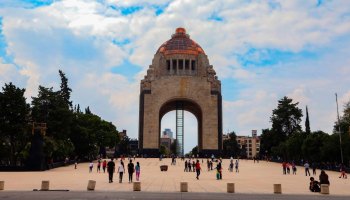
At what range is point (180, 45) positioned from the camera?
78.4 m

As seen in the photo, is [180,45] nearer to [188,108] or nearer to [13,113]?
[188,108]

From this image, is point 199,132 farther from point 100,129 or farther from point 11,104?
point 11,104

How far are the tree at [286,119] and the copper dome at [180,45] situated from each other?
19.1 m

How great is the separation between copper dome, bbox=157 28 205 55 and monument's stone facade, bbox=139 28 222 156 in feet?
0.64

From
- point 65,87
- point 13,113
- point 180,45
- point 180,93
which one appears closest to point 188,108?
point 180,93

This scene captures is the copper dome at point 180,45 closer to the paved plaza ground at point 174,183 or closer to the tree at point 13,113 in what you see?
the tree at point 13,113

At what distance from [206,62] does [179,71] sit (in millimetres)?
5910

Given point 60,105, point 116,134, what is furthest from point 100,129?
point 60,105

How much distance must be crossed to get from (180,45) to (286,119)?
81.4 feet

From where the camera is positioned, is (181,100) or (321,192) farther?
(181,100)

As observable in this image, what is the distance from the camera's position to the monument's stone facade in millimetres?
71062

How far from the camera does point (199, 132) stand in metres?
79.1

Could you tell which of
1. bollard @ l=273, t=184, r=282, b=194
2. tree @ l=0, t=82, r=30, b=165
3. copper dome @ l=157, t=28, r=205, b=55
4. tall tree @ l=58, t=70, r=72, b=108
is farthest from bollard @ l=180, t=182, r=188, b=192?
copper dome @ l=157, t=28, r=205, b=55

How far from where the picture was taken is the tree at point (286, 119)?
73.4 metres
